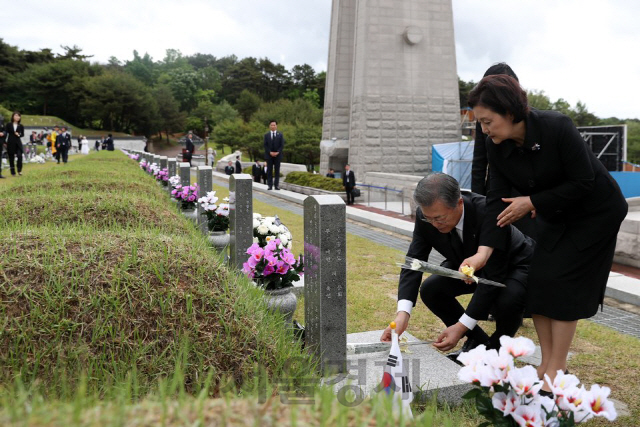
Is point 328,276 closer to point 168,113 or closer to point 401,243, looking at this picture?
point 401,243

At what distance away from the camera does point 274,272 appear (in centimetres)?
414

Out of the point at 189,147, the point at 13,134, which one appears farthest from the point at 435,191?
the point at 189,147

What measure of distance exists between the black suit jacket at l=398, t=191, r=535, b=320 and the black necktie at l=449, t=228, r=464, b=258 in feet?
0.04

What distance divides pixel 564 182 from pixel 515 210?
29 cm

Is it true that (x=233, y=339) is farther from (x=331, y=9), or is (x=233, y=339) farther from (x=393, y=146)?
(x=331, y=9)

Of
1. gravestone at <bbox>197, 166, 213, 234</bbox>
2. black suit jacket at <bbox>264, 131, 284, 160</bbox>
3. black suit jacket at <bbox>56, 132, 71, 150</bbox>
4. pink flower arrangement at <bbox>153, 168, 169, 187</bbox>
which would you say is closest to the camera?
gravestone at <bbox>197, 166, 213, 234</bbox>

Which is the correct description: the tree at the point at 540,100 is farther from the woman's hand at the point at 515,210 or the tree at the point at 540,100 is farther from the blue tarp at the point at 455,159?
the woman's hand at the point at 515,210

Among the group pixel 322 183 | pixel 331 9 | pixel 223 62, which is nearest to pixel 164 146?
pixel 223 62

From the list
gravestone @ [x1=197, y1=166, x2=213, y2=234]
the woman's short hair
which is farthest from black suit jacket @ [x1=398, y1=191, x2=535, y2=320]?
gravestone @ [x1=197, y1=166, x2=213, y2=234]

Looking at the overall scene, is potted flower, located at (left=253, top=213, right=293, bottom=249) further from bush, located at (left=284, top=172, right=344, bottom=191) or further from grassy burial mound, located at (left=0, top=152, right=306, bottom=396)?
bush, located at (left=284, top=172, right=344, bottom=191)

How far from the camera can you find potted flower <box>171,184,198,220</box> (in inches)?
350

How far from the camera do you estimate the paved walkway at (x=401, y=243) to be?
4.70 meters

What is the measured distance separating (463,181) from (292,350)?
18096 millimetres

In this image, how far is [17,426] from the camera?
1.12 m
